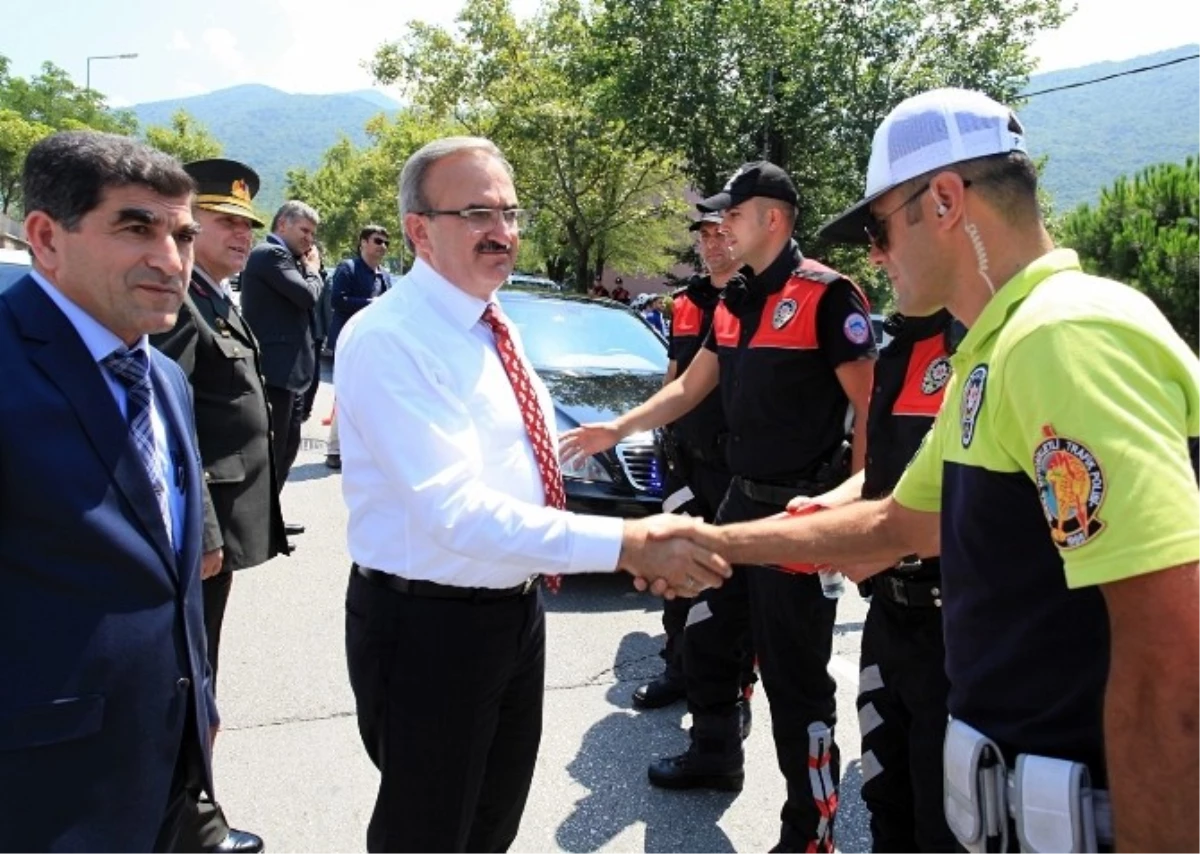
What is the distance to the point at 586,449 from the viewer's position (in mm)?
3424

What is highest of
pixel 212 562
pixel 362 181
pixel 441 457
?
pixel 362 181

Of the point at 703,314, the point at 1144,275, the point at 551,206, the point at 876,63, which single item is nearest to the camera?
the point at 703,314

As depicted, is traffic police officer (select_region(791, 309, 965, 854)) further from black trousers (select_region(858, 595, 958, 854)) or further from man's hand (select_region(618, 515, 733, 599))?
man's hand (select_region(618, 515, 733, 599))

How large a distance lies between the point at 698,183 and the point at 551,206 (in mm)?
5871

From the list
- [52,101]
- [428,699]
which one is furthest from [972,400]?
[52,101]

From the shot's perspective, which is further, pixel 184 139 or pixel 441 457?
pixel 184 139

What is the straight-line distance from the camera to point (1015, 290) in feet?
4.80

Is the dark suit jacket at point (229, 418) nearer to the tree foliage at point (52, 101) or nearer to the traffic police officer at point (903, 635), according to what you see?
the traffic police officer at point (903, 635)

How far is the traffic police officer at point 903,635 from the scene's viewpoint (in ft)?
7.91

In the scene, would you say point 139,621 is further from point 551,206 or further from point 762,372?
point 551,206

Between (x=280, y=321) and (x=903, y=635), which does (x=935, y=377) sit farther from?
(x=280, y=321)

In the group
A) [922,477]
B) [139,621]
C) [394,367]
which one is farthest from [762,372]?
[139,621]

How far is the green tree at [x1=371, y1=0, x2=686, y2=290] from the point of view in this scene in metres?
19.5

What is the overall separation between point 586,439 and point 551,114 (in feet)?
57.9
